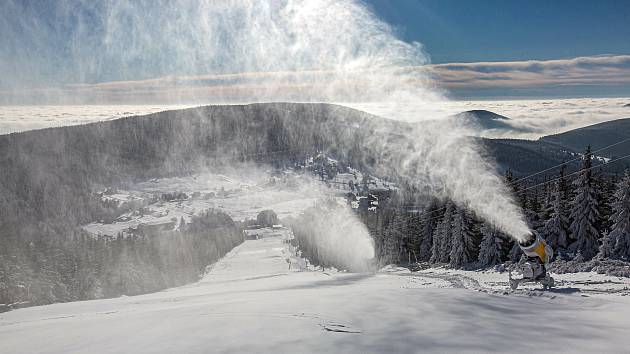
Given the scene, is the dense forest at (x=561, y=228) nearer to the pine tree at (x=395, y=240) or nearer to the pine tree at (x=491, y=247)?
the pine tree at (x=491, y=247)

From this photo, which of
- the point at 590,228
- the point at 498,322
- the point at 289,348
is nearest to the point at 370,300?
the point at 498,322

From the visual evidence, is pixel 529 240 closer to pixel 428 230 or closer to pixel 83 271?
pixel 428 230

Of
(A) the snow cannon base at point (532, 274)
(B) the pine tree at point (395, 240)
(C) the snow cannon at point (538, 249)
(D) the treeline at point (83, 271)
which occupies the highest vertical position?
(C) the snow cannon at point (538, 249)

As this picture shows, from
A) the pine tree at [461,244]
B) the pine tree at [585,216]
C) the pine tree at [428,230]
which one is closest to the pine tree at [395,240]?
the pine tree at [428,230]

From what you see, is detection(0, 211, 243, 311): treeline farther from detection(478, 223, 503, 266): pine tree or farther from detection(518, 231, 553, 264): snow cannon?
detection(518, 231, 553, 264): snow cannon

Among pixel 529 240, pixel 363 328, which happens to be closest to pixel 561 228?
pixel 529 240

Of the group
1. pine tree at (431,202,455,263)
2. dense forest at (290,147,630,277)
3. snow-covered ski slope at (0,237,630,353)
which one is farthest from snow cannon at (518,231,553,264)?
pine tree at (431,202,455,263)
